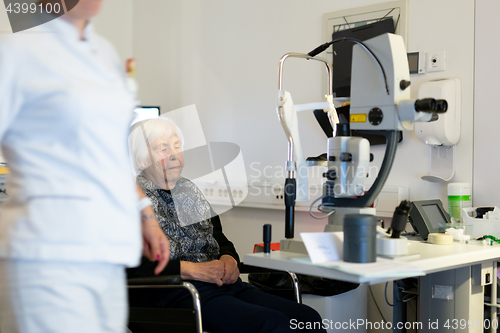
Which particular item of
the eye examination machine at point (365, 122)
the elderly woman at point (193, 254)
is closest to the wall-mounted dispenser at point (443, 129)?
the eye examination machine at point (365, 122)

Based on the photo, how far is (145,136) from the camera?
2.07 meters

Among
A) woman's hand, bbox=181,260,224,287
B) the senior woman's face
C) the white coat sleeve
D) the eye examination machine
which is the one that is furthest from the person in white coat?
the senior woman's face

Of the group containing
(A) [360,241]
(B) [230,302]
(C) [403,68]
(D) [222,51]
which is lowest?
(B) [230,302]

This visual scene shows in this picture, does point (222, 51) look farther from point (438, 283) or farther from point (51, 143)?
point (51, 143)

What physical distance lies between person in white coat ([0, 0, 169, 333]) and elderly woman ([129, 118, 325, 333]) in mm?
839

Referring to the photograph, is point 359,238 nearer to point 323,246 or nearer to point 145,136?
point 323,246

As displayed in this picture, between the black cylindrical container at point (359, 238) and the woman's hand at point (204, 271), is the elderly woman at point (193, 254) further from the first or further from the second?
the black cylindrical container at point (359, 238)

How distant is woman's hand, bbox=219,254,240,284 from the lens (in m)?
1.85

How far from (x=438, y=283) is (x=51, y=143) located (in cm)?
153

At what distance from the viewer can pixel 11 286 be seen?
0.80m

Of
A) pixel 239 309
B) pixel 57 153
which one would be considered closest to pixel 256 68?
pixel 239 309

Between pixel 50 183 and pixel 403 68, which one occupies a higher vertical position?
pixel 403 68

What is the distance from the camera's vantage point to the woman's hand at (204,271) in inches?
69.6

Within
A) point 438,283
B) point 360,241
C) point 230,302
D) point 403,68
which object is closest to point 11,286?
point 360,241
